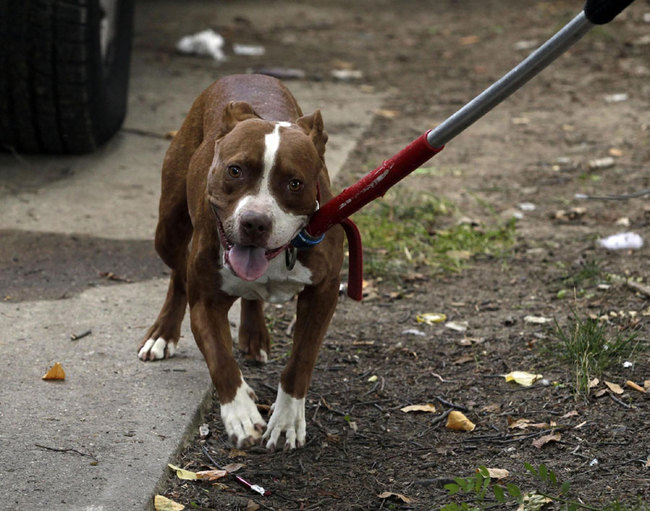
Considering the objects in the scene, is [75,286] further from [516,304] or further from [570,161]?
[570,161]

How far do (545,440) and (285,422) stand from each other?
0.92 meters

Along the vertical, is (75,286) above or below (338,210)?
below

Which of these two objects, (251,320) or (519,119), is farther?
(519,119)

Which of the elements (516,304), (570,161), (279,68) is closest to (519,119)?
(570,161)

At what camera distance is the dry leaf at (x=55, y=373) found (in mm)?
3744

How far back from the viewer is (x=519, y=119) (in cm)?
792

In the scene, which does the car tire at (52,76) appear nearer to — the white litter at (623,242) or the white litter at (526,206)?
the white litter at (526,206)

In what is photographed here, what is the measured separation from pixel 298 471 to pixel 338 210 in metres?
0.93

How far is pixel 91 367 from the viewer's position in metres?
3.89

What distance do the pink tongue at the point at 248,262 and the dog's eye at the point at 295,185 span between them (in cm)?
21

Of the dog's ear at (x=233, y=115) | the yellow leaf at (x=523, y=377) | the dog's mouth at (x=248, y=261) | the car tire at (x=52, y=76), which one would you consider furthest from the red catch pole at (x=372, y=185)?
the car tire at (x=52, y=76)

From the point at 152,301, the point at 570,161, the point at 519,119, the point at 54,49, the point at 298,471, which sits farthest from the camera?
the point at 519,119

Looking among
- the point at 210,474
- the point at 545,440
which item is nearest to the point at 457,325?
the point at 545,440

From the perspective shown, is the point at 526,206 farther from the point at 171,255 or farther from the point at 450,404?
the point at 171,255
